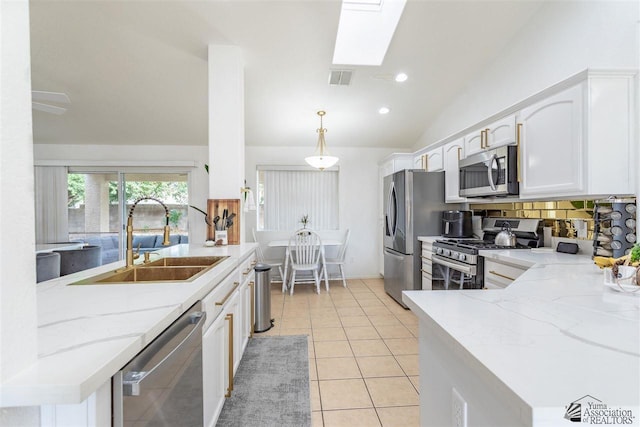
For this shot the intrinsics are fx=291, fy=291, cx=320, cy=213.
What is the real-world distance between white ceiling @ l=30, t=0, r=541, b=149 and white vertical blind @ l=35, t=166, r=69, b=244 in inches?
21.0

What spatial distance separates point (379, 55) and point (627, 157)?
7.54ft

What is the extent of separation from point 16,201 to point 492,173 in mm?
2958

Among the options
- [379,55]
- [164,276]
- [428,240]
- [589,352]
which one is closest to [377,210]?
[428,240]

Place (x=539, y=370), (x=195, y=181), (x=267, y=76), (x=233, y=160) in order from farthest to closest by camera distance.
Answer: (x=195, y=181) → (x=267, y=76) → (x=233, y=160) → (x=539, y=370)

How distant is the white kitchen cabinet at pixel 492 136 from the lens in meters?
2.47

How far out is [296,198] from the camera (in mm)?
5188

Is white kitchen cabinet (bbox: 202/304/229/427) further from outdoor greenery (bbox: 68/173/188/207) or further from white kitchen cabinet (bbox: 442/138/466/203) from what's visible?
outdoor greenery (bbox: 68/173/188/207)

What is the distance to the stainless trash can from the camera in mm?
2898

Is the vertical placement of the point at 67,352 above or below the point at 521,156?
below

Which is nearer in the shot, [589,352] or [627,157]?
[589,352]

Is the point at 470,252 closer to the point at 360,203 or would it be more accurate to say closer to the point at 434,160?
the point at 434,160

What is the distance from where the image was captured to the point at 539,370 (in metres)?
0.53

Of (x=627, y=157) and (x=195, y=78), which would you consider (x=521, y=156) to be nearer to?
(x=627, y=157)

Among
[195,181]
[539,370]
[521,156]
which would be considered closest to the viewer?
[539,370]
